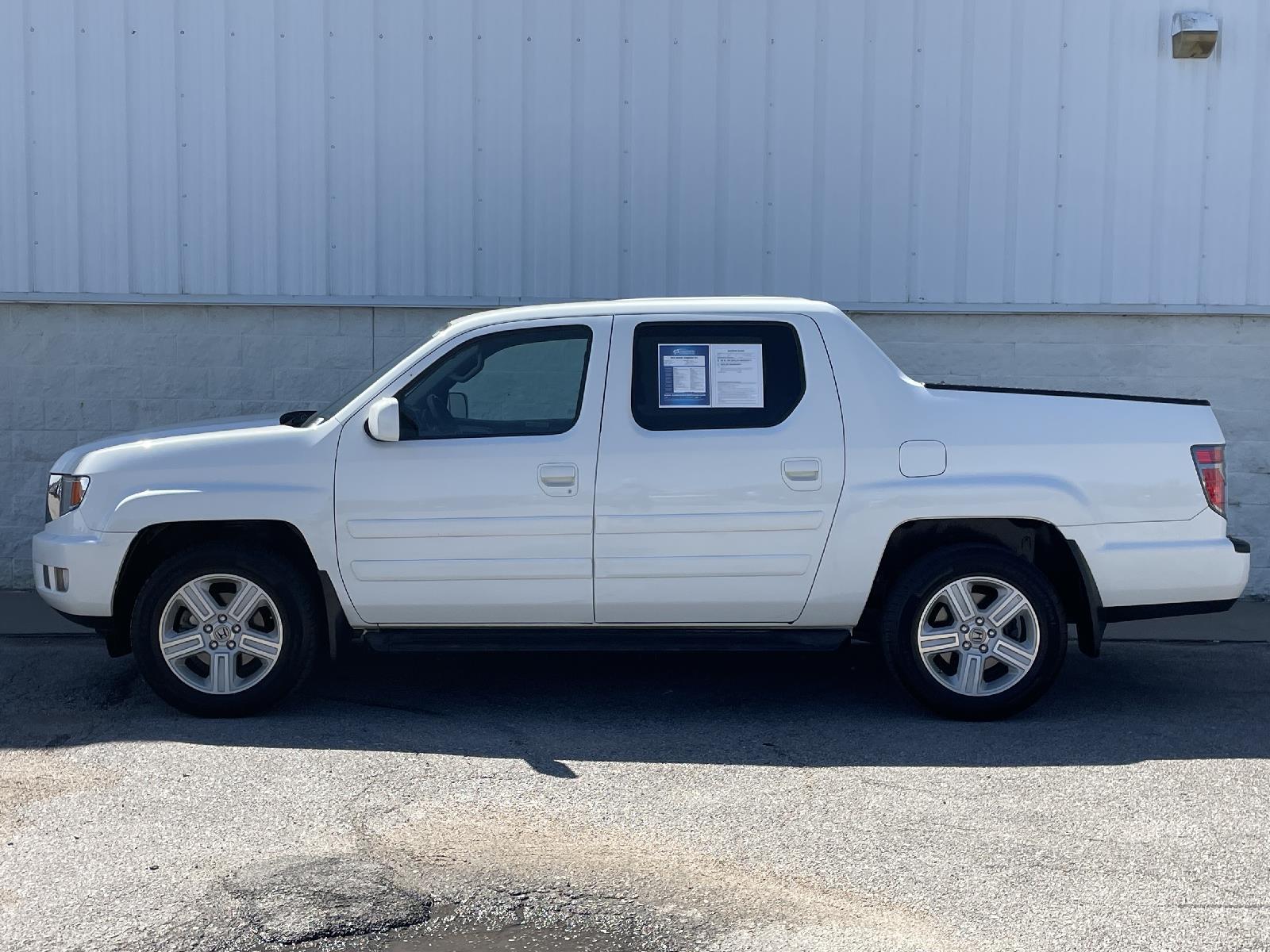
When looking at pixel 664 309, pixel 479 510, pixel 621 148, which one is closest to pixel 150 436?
pixel 479 510

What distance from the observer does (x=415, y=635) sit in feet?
20.9

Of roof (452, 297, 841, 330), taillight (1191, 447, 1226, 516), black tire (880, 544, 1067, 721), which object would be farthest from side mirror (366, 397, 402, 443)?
taillight (1191, 447, 1226, 516)

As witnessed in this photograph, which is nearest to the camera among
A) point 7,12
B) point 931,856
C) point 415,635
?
point 931,856

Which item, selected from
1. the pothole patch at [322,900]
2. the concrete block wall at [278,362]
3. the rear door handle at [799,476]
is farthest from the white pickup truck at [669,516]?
the concrete block wall at [278,362]

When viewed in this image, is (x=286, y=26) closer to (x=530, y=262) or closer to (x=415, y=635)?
(x=530, y=262)

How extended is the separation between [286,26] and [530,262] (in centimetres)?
235

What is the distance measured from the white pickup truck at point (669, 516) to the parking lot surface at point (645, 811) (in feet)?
1.33

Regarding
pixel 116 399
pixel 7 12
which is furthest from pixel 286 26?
pixel 116 399

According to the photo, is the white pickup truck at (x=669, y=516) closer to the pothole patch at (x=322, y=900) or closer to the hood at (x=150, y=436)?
the hood at (x=150, y=436)

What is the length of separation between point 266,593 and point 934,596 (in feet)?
9.74

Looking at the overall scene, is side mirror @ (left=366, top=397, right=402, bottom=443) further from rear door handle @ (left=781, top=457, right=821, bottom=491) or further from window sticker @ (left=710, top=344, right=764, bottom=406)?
rear door handle @ (left=781, top=457, right=821, bottom=491)

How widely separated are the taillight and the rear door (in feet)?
5.26

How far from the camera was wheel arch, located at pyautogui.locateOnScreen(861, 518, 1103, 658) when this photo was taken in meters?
6.35

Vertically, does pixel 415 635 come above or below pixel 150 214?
below
